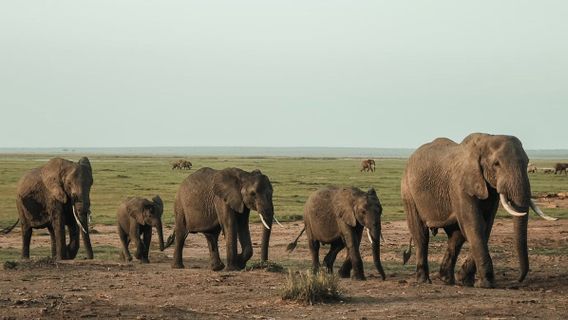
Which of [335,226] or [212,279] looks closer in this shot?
[212,279]

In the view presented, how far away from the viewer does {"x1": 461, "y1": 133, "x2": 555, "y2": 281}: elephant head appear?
46.4 ft

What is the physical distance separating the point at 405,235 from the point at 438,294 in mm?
12264

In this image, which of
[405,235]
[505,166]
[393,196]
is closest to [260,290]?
[505,166]

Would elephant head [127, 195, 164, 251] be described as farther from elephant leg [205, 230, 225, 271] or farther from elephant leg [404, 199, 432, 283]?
elephant leg [404, 199, 432, 283]

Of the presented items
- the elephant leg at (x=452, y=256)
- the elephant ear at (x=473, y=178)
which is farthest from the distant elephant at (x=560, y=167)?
the elephant ear at (x=473, y=178)

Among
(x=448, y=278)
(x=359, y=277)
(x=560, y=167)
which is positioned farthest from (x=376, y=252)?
(x=560, y=167)

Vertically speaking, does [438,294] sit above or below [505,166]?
below

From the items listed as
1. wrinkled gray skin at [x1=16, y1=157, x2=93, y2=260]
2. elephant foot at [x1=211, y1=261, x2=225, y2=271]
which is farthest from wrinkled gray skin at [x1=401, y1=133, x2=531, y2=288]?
wrinkled gray skin at [x1=16, y1=157, x2=93, y2=260]

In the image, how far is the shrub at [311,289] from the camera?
13.3m

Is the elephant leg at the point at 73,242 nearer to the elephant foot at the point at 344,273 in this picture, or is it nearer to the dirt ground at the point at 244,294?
the dirt ground at the point at 244,294

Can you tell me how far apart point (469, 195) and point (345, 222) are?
270cm

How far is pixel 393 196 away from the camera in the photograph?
43.7 metres

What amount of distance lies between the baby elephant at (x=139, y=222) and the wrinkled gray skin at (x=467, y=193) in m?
6.39

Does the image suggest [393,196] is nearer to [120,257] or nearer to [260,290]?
[120,257]
